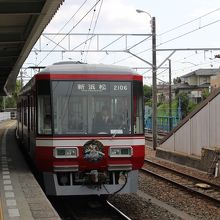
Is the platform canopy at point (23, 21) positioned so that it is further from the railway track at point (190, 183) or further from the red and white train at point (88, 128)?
the railway track at point (190, 183)

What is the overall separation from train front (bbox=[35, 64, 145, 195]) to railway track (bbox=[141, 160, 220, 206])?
2.83 meters

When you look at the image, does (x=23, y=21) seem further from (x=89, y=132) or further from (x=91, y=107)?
(x=89, y=132)

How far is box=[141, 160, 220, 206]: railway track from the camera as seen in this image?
1376 centimetres

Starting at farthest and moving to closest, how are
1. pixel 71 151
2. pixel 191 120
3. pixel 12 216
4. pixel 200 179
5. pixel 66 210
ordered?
pixel 191 120, pixel 200 179, pixel 66 210, pixel 71 151, pixel 12 216

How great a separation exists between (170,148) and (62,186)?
12871 mm

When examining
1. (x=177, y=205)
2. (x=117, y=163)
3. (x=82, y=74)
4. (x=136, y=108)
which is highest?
(x=82, y=74)

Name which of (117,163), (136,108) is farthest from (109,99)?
(117,163)

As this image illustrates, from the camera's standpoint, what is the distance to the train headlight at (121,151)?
36.2 ft

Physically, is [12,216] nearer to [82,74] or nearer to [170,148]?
[82,74]

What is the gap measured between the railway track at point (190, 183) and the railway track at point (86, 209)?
2.66 m

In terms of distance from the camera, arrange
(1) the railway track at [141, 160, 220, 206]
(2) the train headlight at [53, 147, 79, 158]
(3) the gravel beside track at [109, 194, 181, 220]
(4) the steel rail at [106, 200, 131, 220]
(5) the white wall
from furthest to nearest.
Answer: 1. (5) the white wall
2. (1) the railway track at [141, 160, 220, 206]
3. (3) the gravel beside track at [109, 194, 181, 220]
4. (2) the train headlight at [53, 147, 79, 158]
5. (4) the steel rail at [106, 200, 131, 220]

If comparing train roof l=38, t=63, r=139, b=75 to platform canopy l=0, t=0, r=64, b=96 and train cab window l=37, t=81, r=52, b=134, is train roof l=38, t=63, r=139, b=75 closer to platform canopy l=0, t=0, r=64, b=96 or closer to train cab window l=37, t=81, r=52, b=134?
train cab window l=37, t=81, r=52, b=134

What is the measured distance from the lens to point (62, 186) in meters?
10.9

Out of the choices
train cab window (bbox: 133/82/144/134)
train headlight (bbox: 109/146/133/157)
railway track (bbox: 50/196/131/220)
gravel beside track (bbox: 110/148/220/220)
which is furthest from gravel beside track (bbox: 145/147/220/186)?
train headlight (bbox: 109/146/133/157)
